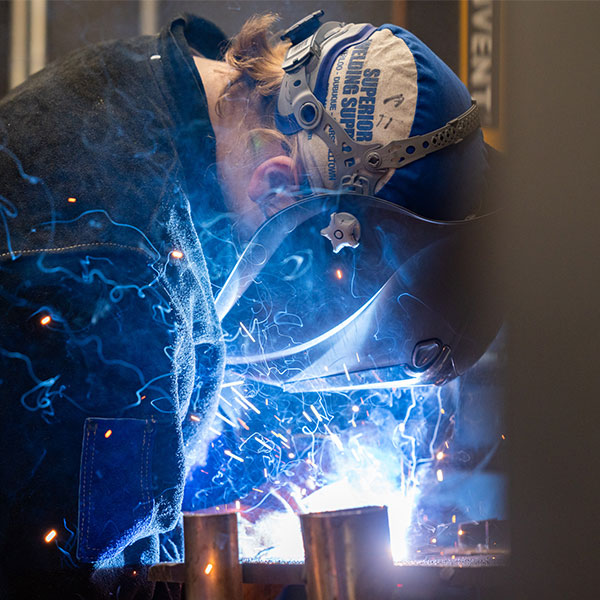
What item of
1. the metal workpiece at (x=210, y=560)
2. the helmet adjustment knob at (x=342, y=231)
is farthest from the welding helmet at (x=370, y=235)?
the metal workpiece at (x=210, y=560)

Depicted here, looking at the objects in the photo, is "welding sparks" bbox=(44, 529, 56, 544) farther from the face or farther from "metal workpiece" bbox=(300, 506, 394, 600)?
the face

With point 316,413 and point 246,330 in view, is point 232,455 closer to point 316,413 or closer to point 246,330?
point 316,413

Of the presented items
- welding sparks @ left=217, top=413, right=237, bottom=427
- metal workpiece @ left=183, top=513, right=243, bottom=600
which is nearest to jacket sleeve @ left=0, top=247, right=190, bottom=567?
metal workpiece @ left=183, top=513, right=243, bottom=600

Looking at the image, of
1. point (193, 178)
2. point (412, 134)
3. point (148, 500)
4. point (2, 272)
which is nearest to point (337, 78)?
point (412, 134)

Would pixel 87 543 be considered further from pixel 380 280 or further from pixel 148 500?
pixel 380 280

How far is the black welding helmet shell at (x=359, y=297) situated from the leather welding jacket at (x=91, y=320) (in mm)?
138

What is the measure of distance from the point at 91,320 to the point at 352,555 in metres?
0.52

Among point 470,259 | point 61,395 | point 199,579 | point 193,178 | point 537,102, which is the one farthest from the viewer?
point 193,178

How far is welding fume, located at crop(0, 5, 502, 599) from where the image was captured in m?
0.95

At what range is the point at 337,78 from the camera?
1.03 meters

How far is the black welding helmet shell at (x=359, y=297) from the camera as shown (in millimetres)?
1041

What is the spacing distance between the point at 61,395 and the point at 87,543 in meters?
0.23

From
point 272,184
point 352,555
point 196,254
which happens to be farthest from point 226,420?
point 352,555

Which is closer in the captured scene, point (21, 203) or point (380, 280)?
point (21, 203)
